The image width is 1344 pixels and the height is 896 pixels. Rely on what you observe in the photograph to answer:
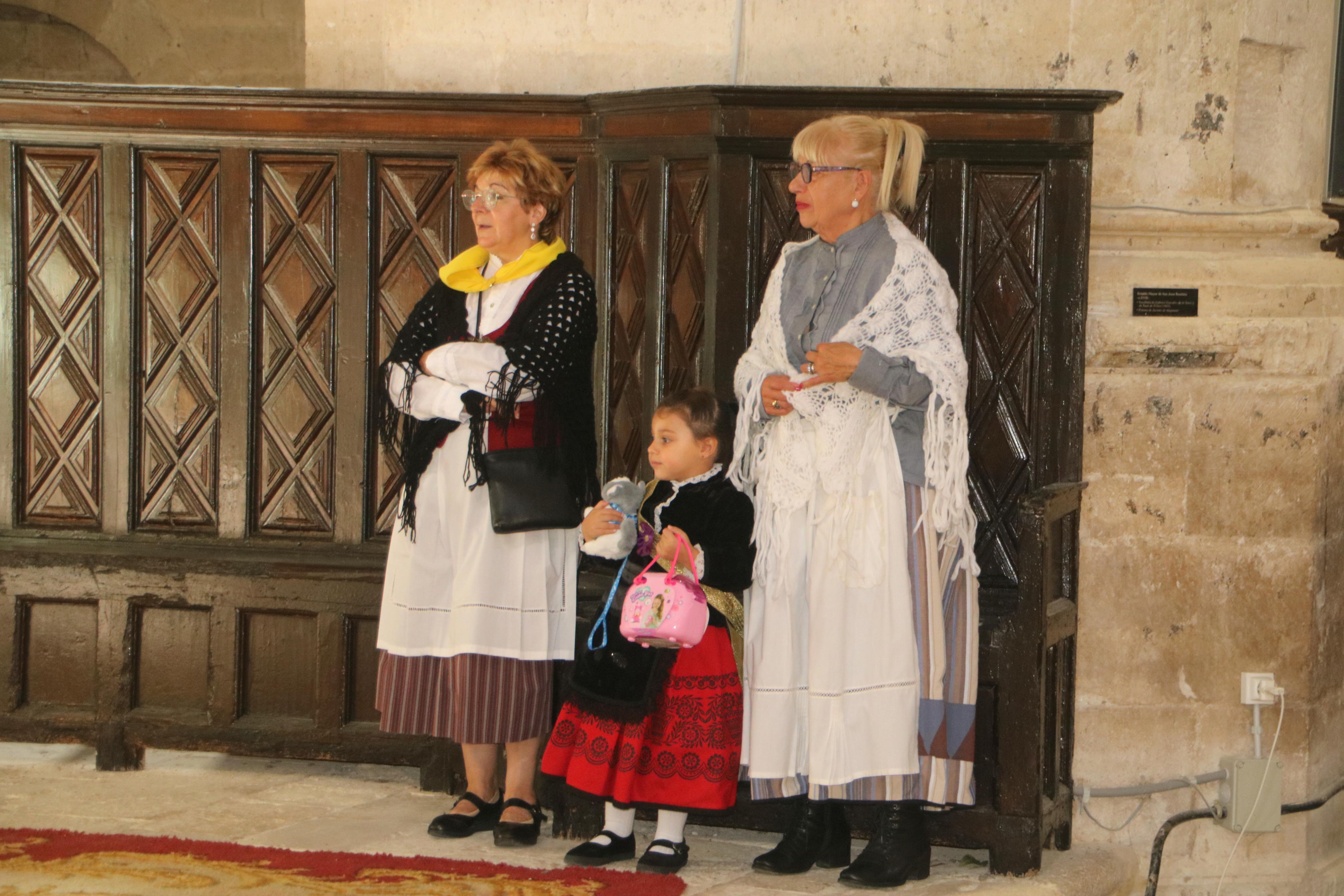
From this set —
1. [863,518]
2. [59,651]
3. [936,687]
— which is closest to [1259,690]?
[936,687]

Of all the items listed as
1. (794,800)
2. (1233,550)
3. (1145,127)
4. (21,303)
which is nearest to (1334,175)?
(1145,127)

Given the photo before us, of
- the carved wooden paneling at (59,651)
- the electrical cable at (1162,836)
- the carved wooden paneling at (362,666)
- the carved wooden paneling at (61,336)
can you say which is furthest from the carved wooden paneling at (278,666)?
the electrical cable at (1162,836)

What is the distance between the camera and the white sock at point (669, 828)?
13.1 feet

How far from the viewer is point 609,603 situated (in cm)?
402

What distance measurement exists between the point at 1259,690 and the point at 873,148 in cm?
231

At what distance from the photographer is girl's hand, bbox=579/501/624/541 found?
3877 mm

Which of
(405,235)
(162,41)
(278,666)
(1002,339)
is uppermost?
(162,41)

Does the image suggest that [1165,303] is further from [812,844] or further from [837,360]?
[812,844]

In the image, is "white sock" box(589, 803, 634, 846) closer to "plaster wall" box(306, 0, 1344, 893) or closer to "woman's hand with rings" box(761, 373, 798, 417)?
"woman's hand with rings" box(761, 373, 798, 417)

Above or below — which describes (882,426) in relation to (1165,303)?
below

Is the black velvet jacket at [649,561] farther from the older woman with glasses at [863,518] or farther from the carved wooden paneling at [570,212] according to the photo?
the carved wooden paneling at [570,212]

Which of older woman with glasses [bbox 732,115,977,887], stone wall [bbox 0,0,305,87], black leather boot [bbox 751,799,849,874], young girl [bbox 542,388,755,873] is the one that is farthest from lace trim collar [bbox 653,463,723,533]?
stone wall [bbox 0,0,305,87]

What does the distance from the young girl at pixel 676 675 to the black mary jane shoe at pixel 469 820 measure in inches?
17.1

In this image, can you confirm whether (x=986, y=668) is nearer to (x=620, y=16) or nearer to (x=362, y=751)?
(x=362, y=751)
